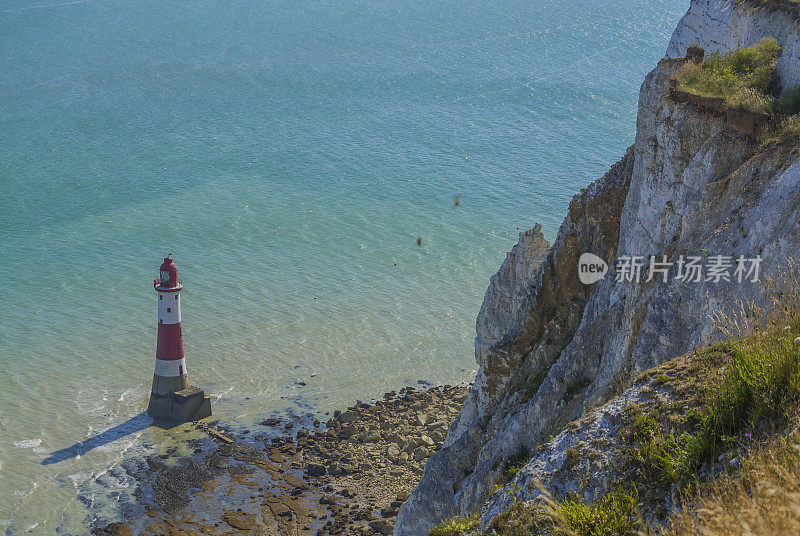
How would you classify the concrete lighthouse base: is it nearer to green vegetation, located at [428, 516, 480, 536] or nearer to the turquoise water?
the turquoise water

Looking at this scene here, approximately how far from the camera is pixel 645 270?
696 inches

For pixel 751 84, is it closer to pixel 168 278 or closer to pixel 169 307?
pixel 168 278

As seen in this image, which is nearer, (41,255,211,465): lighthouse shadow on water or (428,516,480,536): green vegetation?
(428,516,480,536): green vegetation

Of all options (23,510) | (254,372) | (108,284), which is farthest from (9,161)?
(23,510)

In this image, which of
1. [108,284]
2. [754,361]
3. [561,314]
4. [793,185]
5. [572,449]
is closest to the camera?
[754,361]

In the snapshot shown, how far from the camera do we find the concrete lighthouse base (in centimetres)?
4081

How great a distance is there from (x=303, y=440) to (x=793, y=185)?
27.3 meters

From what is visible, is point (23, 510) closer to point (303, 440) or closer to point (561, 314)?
point (303, 440)

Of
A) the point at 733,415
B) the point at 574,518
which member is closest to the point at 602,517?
the point at 574,518

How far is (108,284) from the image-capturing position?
56.0m

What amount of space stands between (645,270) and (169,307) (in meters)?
29.0

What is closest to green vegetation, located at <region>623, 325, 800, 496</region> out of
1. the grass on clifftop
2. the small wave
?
the grass on clifftop

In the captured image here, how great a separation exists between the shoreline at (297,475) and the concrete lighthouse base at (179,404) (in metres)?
0.70

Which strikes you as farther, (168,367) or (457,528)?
(168,367)
